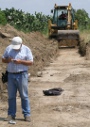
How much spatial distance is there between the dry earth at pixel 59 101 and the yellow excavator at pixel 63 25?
9326 millimetres

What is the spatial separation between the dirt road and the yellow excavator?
9.60m

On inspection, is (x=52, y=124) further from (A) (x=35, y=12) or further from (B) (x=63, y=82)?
(A) (x=35, y=12)

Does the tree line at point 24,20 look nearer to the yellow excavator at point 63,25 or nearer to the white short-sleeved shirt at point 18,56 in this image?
the yellow excavator at point 63,25

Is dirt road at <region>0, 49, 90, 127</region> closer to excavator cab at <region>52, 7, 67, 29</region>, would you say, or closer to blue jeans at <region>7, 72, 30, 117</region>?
blue jeans at <region>7, 72, 30, 117</region>

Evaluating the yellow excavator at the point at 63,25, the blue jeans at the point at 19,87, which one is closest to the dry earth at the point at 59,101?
the blue jeans at the point at 19,87

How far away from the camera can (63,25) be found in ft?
93.7

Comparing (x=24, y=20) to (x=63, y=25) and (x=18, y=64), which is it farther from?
(x=18, y=64)

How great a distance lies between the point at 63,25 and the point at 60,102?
18.6 metres

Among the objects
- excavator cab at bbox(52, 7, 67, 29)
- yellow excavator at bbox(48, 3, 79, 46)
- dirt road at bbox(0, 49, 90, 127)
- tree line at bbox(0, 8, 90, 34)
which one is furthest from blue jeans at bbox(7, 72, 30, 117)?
tree line at bbox(0, 8, 90, 34)

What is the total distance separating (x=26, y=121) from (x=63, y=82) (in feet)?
20.0

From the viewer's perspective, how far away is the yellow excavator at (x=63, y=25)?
27158 mm

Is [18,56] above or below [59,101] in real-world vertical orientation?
above

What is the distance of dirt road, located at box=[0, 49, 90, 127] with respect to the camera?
8.29 m

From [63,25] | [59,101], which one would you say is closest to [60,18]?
[63,25]
